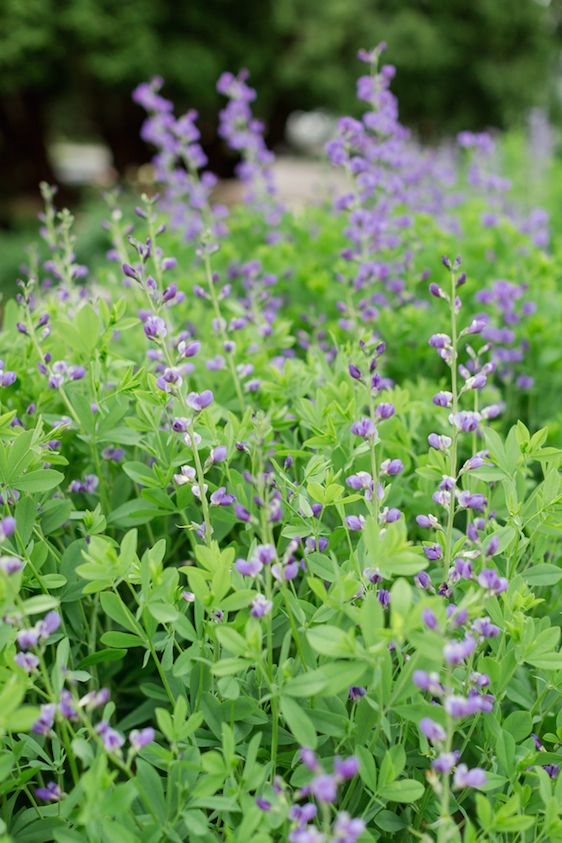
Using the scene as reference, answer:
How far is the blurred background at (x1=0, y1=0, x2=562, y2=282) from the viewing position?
47.0ft

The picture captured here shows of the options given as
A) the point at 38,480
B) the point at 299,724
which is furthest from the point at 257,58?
the point at 299,724

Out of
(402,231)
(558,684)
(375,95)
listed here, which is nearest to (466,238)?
(402,231)

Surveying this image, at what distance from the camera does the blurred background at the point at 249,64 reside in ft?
47.0

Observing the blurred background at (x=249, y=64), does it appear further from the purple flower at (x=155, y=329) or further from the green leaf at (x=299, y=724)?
the green leaf at (x=299, y=724)

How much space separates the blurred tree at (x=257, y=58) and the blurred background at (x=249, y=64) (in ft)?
0.09

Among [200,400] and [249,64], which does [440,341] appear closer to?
[200,400]

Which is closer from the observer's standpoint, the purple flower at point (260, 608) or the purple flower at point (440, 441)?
the purple flower at point (260, 608)

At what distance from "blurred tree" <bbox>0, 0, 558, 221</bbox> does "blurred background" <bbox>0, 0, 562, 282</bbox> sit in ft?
0.09

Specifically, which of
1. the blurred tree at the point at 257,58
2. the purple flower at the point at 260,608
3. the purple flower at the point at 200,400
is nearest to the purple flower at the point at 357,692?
the purple flower at the point at 260,608

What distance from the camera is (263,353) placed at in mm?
2514

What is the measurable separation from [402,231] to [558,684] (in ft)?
8.42

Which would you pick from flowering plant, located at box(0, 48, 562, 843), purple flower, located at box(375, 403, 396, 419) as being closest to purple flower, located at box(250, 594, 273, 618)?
flowering plant, located at box(0, 48, 562, 843)

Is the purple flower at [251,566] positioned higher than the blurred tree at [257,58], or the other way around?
the blurred tree at [257,58]

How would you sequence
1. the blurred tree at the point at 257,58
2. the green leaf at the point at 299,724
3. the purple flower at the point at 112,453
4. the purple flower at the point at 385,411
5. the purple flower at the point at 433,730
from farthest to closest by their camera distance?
1. the blurred tree at the point at 257,58
2. the purple flower at the point at 112,453
3. the purple flower at the point at 385,411
4. the green leaf at the point at 299,724
5. the purple flower at the point at 433,730
